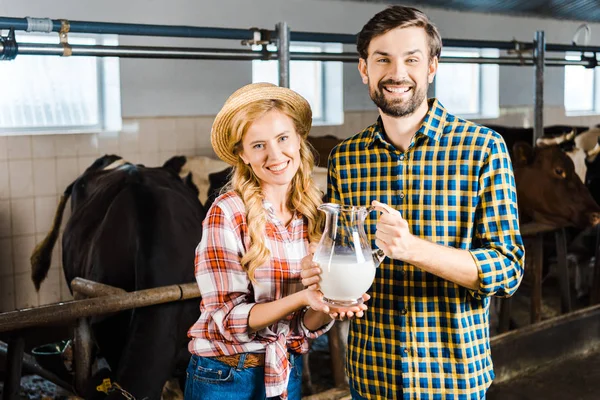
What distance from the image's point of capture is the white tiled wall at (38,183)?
518 centimetres

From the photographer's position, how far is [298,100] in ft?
5.29

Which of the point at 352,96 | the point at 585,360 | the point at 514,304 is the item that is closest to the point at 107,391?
the point at 585,360

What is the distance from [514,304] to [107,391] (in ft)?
13.0

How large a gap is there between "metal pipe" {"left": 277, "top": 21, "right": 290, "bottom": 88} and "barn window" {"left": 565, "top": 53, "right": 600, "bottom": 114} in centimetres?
829

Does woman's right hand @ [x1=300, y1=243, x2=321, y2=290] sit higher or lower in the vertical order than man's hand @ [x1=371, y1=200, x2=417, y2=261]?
lower

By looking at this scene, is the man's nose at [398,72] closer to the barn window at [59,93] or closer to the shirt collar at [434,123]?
the shirt collar at [434,123]

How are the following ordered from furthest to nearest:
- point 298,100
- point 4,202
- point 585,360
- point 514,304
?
point 514,304 → point 4,202 → point 585,360 → point 298,100

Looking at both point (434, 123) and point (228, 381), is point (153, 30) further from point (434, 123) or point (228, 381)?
point (228, 381)

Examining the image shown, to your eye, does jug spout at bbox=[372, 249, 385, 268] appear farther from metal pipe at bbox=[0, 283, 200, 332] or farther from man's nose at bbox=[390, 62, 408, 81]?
metal pipe at bbox=[0, 283, 200, 332]

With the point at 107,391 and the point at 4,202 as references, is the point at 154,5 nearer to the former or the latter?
the point at 4,202

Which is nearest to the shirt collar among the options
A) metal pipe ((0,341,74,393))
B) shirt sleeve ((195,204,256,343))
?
shirt sleeve ((195,204,256,343))

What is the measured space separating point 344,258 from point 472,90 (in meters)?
8.05

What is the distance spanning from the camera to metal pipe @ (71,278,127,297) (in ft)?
8.55

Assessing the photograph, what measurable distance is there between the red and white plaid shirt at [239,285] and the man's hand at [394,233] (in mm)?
252
